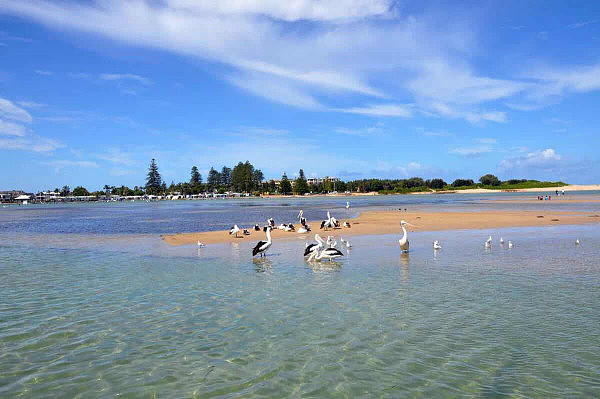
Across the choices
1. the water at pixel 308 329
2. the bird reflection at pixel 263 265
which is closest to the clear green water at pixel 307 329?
the water at pixel 308 329

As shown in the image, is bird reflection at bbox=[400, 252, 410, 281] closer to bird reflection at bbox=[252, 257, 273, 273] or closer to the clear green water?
the clear green water

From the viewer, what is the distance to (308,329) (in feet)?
29.3

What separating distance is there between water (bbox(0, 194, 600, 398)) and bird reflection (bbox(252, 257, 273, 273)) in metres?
0.18

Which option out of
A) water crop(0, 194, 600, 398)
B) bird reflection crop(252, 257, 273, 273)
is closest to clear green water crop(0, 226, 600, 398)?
water crop(0, 194, 600, 398)

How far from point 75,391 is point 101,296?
609cm

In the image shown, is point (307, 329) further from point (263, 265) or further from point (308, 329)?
point (263, 265)

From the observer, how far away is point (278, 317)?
9789 millimetres

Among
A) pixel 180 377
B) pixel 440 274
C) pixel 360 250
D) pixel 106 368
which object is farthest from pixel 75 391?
pixel 360 250

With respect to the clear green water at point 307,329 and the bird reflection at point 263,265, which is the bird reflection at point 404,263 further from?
the bird reflection at point 263,265

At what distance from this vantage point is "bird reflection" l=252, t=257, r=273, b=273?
15680mm

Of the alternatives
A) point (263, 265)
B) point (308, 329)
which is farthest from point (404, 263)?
point (308, 329)

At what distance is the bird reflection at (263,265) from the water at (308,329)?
0.18m

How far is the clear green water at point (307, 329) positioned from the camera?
6617mm

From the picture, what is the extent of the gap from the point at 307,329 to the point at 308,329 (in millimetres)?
22
